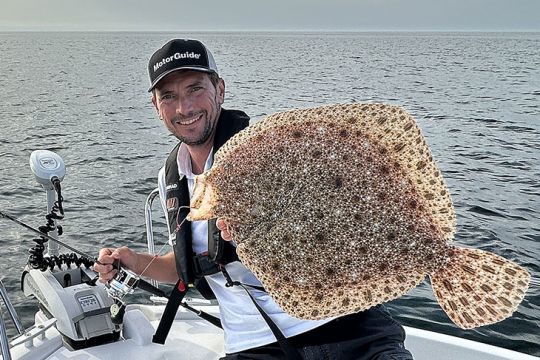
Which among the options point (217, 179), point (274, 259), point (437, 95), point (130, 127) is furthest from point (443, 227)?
point (437, 95)

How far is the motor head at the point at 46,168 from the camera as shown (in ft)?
13.8

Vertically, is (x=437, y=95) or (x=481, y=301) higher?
(x=481, y=301)

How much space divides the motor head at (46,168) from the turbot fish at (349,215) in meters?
2.45

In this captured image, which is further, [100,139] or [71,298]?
[100,139]

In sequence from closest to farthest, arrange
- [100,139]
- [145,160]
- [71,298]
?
[71,298]
[145,160]
[100,139]

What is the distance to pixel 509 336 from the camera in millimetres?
6117

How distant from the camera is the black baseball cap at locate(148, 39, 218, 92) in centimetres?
293

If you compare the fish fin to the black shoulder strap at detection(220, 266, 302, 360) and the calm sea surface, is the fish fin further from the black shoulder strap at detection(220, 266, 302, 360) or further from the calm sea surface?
the calm sea surface

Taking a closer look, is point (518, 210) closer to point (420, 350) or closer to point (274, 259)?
point (420, 350)

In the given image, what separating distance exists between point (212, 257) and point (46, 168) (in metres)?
2.03

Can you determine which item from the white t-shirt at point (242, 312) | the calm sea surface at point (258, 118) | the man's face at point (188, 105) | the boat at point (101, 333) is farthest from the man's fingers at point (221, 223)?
the calm sea surface at point (258, 118)

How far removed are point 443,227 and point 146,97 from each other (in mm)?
27214

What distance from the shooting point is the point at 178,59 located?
9.62ft

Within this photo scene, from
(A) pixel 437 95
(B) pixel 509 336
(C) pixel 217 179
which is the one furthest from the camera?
(A) pixel 437 95
